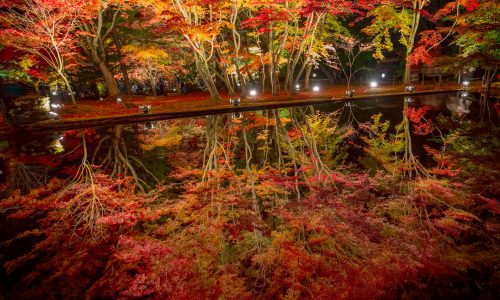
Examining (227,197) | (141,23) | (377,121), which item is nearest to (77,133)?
(227,197)

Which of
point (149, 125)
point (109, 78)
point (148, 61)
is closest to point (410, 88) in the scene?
point (149, 125)

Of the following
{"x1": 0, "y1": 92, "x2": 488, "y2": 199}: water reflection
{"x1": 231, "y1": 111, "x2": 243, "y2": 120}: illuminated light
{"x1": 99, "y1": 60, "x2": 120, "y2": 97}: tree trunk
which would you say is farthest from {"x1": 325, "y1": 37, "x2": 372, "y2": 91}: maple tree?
{"x1": 99, "y1": 60, "x2": 120, "y2": 97}: tree trunk

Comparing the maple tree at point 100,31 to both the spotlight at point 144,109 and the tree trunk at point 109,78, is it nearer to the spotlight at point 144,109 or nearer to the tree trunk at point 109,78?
the tree trunk at point 109,78

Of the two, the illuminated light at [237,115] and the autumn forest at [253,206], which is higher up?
the illuminated light at [237,115]

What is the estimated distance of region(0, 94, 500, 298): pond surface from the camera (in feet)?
10.7

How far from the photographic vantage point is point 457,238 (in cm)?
384

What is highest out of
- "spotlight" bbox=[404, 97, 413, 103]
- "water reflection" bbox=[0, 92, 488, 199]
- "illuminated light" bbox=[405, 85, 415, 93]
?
"illuminated light" bbox=[405, 85, 415, 93]

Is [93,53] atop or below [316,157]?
atop

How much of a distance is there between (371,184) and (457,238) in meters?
1.97

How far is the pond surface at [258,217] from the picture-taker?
3.27 m

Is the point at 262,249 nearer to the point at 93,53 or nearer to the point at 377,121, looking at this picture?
the point at 377,121

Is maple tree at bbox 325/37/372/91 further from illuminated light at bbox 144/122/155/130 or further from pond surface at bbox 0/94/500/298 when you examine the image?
pond surface at bbox 0/94/500/298

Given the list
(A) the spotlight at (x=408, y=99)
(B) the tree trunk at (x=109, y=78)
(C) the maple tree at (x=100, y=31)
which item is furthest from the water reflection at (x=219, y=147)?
(B) the tree trunk at (x=109, y=78)

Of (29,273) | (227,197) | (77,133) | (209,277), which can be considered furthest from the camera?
(77,133)
